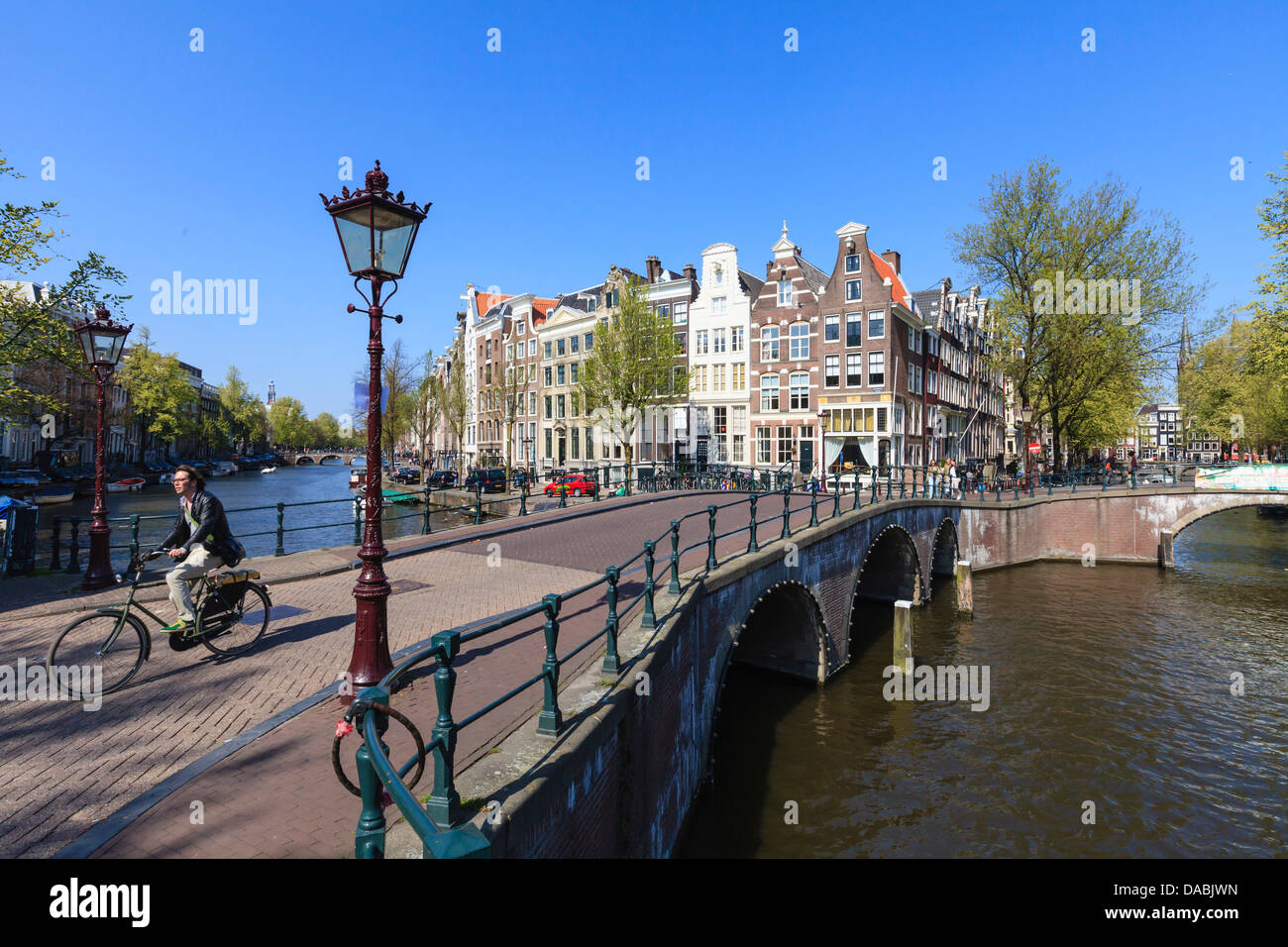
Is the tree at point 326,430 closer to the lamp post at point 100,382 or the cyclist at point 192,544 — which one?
the lamp post at point 100,382

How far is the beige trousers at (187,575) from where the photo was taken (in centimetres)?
630

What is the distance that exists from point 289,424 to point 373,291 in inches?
5408

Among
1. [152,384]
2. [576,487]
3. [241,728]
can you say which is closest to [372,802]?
[241,728]

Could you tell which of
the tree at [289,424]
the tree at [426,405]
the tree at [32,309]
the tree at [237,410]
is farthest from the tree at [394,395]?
the tree at [289,424]

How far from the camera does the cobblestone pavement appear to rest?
11.7 ft

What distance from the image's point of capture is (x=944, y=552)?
26469mm

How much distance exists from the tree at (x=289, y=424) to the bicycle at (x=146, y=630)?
135 m

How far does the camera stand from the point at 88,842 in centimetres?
338

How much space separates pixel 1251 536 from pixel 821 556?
3862 cm

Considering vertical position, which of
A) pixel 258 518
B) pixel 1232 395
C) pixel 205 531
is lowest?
pixel 258 518

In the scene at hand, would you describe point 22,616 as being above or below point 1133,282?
below

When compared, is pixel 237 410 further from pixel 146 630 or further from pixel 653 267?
pixel 146 630

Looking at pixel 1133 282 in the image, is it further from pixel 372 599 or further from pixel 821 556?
pixel 372 599
